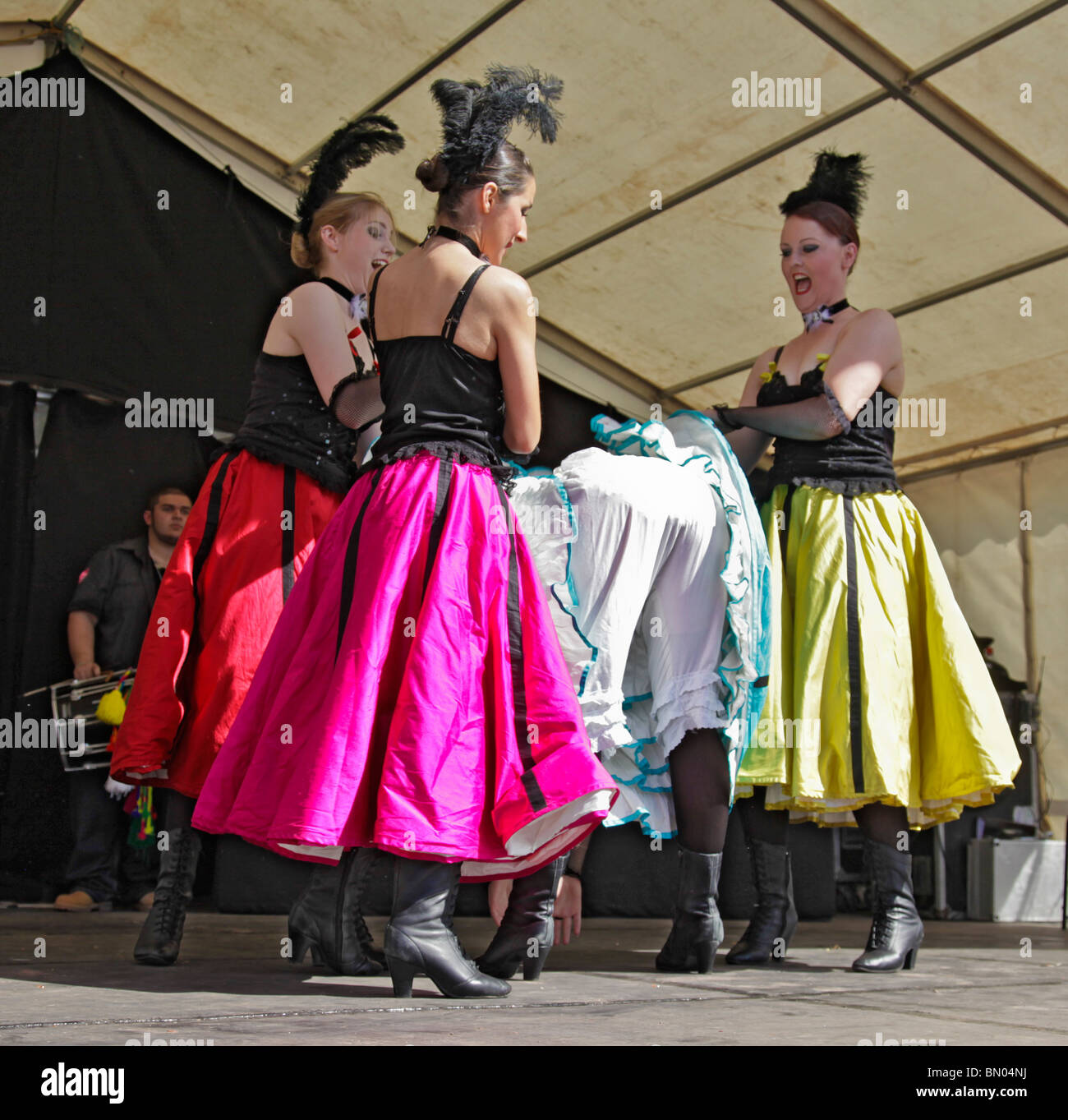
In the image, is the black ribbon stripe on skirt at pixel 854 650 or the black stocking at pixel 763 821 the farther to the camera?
the black stocking at pixel 763 821

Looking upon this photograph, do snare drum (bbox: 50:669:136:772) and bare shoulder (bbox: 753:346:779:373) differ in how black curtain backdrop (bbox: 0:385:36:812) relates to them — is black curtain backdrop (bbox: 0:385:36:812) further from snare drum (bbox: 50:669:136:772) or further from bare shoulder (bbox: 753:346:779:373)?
bare shoulder (bbox: 753:346:779:373)

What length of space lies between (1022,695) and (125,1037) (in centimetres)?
583

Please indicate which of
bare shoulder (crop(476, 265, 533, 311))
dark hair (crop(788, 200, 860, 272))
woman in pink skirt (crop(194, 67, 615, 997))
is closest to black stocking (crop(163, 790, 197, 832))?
woman in pink skirt (crop(194, 67, 615, 997))

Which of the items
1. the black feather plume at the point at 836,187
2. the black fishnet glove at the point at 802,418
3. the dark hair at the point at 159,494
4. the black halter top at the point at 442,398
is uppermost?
the black feather plume at the point at 836,187

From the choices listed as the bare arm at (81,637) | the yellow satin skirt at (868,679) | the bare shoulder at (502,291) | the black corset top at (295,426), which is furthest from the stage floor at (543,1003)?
the bare arm at (81,637)

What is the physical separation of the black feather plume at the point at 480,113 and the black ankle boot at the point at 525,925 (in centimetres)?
124

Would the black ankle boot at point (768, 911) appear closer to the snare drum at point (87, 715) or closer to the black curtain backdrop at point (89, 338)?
the snare drum at point (87, 715)

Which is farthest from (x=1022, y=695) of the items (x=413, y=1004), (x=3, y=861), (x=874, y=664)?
(x=413, y=1004)

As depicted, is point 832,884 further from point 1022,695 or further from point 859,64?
point 859,64

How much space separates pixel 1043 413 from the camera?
5.96 m

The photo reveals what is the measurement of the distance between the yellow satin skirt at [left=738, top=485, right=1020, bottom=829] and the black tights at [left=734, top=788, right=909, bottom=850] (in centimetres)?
4

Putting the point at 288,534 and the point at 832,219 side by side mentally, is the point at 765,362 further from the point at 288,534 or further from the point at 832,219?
the point at 288,534

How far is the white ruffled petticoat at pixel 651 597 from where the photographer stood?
2439 mm

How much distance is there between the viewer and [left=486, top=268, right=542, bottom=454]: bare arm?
6.74 ft
